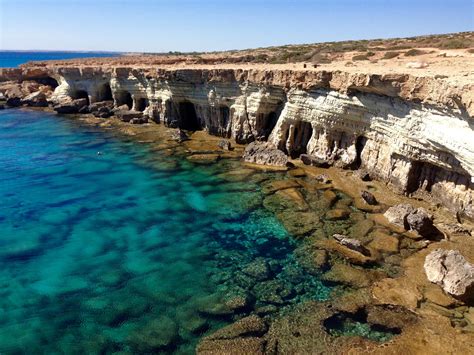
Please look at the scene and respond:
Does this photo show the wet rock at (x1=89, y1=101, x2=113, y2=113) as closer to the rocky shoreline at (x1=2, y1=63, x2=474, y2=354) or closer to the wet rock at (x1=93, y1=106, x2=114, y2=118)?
the wet rock at (x1=93, y1=106, x2=114, y2=118)

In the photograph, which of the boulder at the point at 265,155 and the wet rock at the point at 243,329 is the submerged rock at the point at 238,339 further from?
the boulder at the point at 265,155

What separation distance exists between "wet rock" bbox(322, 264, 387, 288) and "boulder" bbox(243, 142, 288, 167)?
12878 mm

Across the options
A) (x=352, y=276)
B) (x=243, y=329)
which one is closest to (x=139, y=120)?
(x=352, y=276)

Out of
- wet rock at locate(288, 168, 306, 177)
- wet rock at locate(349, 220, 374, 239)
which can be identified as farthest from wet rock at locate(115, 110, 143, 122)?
wet rock at locate(349, 220, 374, 239)

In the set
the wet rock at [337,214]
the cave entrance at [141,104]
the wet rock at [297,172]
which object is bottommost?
the wet rock at [337,214]

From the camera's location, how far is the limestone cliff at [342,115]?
59.4 ft

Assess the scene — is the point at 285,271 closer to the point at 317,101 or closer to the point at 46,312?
the point at 46,312

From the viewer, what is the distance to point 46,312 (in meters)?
13.9

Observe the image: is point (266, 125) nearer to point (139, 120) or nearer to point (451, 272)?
point (139, 120)

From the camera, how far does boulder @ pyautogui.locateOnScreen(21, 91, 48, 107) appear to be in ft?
180

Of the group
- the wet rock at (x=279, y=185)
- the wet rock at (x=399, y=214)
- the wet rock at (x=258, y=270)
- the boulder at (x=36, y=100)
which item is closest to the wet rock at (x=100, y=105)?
the boulder at (x=36, y=100)

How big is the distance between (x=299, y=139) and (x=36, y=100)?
4284 centimetres

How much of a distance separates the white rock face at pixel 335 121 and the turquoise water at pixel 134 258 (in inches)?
217

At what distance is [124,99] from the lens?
47594 millimetres
